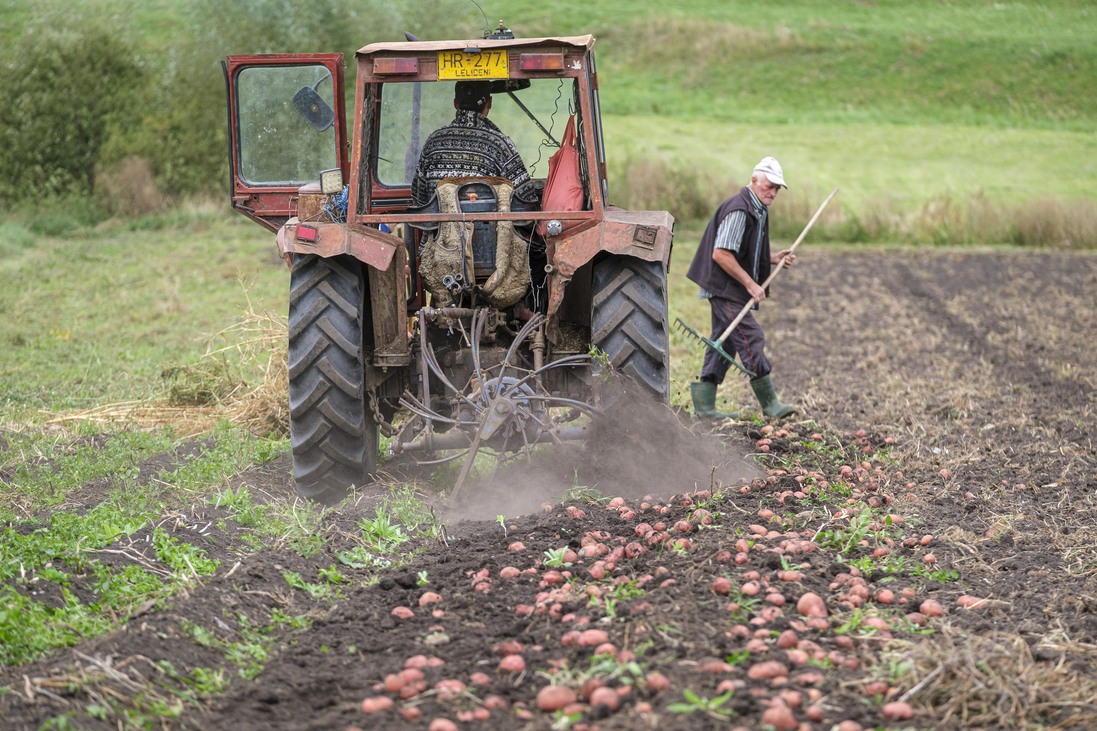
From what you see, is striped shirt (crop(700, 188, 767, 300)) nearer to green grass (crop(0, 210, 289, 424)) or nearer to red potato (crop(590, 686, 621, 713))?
green grass (crop(0, 210, 289, 424))

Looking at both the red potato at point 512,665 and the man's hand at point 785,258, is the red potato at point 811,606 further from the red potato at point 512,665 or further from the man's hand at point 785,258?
the man's hand at point 785,258

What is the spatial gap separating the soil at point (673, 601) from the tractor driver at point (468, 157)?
1521 mm

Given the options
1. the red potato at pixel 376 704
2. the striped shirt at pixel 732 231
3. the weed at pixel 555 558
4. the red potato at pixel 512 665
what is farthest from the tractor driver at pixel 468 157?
the red potato at pixel 376 704

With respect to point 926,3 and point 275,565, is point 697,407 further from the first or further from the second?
point 926,3

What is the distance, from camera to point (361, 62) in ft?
20.4

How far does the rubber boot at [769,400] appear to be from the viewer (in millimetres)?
8406

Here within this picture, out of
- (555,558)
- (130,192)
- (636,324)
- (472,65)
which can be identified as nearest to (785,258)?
(636,324)

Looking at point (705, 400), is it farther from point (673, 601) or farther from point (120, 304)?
point (120, 304)

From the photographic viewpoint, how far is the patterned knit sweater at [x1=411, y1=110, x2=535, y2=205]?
21.6 ft

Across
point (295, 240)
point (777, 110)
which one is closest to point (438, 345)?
point (295, 240)

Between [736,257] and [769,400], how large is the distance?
1008 millimetres

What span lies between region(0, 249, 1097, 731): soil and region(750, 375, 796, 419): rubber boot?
7.2 inches

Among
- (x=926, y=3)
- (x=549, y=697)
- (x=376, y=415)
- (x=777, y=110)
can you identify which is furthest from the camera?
(x=926, y=3)

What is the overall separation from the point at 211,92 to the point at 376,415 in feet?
54.5
